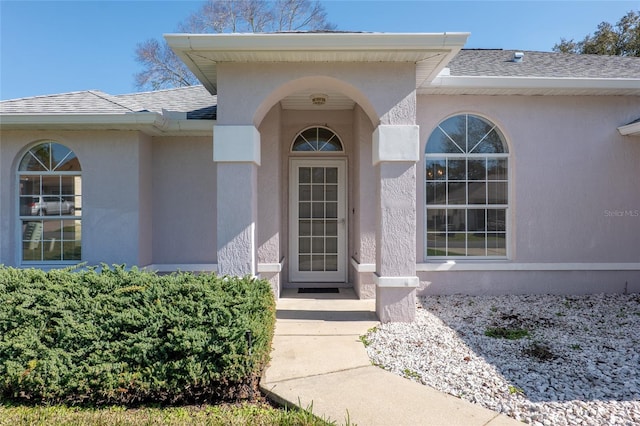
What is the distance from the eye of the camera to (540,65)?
28.4 feet

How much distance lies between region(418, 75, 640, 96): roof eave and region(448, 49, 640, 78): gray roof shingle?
1.62 ft

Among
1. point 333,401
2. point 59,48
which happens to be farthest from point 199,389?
point 59,48

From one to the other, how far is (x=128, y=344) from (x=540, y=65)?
974cm

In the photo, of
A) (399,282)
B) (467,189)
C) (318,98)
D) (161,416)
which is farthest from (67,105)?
(467,189)

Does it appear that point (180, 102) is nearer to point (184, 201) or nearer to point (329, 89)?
point (184, 201)

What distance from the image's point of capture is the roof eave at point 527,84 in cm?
705

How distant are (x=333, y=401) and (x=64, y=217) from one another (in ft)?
21.6

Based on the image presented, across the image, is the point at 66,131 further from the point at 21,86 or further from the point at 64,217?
the point at 21,86

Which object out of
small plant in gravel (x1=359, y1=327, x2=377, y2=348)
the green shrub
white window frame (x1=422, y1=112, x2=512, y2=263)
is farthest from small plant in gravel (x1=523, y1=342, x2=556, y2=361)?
the green shrub

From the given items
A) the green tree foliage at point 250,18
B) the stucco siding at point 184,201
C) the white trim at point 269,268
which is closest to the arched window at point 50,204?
the stucco siding at point 184,201

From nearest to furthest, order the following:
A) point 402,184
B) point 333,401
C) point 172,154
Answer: point 333,401 → point 402,184 → point 172,154

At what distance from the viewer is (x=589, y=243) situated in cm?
766

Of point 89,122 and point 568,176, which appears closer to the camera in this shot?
point 89,122

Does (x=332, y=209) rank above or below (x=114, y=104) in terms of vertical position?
below
